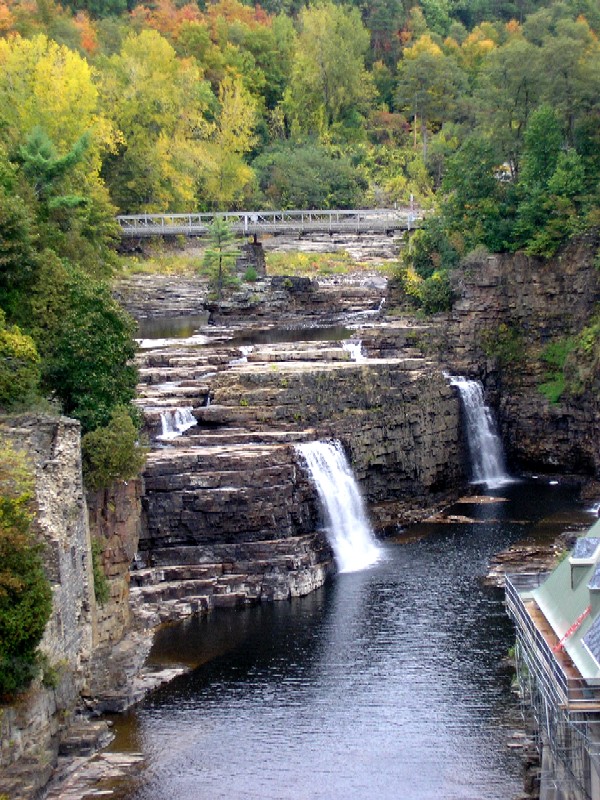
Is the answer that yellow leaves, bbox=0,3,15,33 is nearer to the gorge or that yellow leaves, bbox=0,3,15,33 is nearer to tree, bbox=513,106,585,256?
the gorge

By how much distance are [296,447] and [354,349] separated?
12512 millimetres

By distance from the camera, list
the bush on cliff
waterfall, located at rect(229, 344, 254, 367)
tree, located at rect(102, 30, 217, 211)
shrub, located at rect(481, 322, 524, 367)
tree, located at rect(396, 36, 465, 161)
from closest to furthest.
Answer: the bush on cliff → waterfall, located at rect(229, 344, 254, 367) → shrub, located at rect(481, 322, 524, 367) → tree, located at rect(102, 30, 217, 211) → tree, located at rect(396, 36, 465, 161)

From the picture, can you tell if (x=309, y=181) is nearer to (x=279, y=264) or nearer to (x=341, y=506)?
(x=279, y=264)

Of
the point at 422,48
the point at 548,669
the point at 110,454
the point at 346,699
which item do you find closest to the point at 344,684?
the point at 346,699

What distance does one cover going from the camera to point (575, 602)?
31641 millimetres

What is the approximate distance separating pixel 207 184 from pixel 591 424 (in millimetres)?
38736

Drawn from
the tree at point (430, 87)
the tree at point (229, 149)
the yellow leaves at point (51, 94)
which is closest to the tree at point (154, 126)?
the tree at point (229, 149)

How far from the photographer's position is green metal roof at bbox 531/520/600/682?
29.6m

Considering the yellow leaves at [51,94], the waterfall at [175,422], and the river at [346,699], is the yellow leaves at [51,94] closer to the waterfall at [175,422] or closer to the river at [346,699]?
the waterfall at [175,422]

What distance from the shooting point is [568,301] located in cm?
7025

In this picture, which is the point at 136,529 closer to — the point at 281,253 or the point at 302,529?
the point at 302,529

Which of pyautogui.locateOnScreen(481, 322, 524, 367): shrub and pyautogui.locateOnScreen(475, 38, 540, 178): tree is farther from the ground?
pyautogui.locateOnScreen(475, 38, 540, 178): tree

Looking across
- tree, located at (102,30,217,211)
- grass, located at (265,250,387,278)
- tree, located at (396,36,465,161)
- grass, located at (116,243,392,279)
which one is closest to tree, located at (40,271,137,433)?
grass, located at (116,243,392,279)

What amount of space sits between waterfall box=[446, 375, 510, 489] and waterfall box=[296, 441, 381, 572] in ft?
33.1
